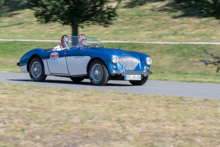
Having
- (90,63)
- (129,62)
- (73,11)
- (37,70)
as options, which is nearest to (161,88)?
(129,62)

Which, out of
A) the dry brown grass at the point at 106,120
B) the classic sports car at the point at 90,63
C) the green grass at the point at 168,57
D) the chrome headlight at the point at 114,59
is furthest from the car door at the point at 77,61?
the green grass at the point at 168,57

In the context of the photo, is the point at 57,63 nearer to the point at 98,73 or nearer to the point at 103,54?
the point at 98,73

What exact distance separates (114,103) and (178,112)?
4.33 feet

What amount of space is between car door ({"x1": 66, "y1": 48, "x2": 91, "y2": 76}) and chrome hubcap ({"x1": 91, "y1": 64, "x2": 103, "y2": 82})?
264mm

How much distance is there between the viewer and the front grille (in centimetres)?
1058

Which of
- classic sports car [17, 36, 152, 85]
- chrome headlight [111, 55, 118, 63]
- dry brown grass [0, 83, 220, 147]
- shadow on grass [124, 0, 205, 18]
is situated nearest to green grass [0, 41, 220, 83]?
classic sports car [17, 36, 152, 85]

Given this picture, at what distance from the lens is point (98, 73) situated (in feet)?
34.8

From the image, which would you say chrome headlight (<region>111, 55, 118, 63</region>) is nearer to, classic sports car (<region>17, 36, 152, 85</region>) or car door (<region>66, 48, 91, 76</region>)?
classic sports car (<region>17, 36, 152, 85</region>)

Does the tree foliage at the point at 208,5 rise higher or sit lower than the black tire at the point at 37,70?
higher

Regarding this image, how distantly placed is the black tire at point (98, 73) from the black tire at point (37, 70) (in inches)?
71.9

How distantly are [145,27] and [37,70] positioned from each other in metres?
22.2

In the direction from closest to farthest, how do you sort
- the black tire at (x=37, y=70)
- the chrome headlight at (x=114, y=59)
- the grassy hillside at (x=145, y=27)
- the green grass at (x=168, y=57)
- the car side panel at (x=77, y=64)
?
1. the chrome headlight at (x=114, y=59)
2. the car side panel at (x=77, y=64)
3. the black tire at (x=37, y=70)
4. the green grass at (x=168, y=57)
5. the grassy hillside at (x=145, y=27)

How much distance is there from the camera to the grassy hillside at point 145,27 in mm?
29319

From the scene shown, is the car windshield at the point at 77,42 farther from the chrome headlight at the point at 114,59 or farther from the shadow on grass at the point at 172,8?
the shadow on grass at the point at 172,8
